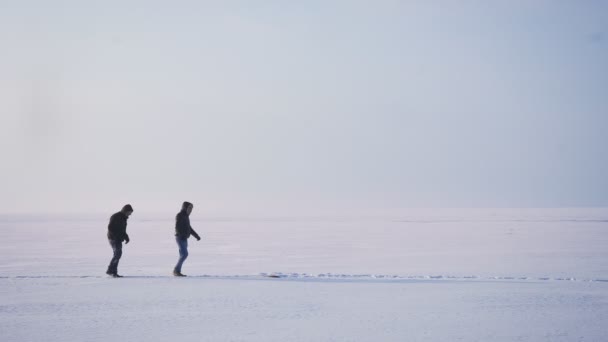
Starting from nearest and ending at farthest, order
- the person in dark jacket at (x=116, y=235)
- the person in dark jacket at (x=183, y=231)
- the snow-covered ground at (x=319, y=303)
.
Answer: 1. the snow-covered ground at (x=319, y=303)
2. the person in dark jacket at (x=116, y=235)
3. the person in dark jacket at (x=183, y=231)

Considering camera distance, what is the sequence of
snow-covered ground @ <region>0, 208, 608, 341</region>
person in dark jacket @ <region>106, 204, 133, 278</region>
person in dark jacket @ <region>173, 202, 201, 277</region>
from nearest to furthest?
snow-covered ground @ <region>0, 208, 608, 341</region> < person in dark jacket @ <region>106, 204, 133, 278</region> < person in dark jacket @ <region>173, 202, 201, 277</region>

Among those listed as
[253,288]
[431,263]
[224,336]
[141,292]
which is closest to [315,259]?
[431,263]

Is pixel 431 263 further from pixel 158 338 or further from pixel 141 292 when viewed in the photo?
pixel 158 338

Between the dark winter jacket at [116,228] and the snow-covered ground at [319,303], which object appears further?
the dark winter jacket at [116,228]

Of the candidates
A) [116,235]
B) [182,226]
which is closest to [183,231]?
[182,226]

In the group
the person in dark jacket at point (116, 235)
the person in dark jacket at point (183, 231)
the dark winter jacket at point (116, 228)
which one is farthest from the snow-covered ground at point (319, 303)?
the dark winter jacket at point (116, 228)

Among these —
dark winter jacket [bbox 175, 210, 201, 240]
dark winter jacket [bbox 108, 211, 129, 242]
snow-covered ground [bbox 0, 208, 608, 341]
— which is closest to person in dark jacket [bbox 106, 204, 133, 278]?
dark winter jacket [bbox 108, 211, 129, 242]

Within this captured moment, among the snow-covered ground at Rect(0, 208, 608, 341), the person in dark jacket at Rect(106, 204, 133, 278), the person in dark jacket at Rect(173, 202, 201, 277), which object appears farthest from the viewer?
the person in dark jacket at Rect(173, 202, 201, 277)

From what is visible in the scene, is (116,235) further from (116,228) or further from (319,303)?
(319,303)

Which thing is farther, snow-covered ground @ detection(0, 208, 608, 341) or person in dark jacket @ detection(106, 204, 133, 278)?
person in dark jacket @ detection(106, 204, 133, 278)

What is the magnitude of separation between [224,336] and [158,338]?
2.29 feet

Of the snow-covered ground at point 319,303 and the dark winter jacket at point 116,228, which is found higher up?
the dark winter jacket at point 116,228

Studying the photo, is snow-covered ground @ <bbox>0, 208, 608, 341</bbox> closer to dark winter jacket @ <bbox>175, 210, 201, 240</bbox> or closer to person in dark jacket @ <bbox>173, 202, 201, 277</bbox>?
person in dark jacket @ <bbox>173, 202, 201, 277</bbox>

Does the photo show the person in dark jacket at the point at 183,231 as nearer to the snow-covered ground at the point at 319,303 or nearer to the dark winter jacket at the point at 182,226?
the dark winter jacket at the point at 182,226
